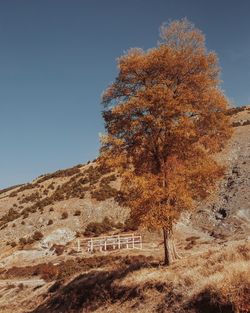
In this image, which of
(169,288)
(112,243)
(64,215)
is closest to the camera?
(169,288)

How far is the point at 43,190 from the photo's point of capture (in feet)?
229

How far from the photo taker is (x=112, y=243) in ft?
144

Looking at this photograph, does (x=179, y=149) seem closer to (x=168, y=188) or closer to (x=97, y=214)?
(x=168, y=188)

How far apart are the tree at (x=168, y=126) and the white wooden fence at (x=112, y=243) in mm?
21188

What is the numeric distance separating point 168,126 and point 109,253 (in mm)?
23681

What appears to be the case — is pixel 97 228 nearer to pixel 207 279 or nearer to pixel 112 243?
pixel 112 243

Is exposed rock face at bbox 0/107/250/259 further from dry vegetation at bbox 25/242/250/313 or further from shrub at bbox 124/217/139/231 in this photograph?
dry vegetation at bbox 25/242/250/313

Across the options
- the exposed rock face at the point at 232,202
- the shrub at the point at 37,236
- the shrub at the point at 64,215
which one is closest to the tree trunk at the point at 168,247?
the exposed rock face at the point at 232,202

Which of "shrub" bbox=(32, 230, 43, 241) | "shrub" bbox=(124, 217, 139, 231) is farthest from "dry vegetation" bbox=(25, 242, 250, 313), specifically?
"shrub" bbox=(32, 230, 43, 241)

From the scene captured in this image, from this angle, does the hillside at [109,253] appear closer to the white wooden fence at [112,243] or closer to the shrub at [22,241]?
the shrub at [22,241]

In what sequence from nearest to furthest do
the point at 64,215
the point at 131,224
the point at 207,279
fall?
1. the point at 207,279
2. the point at 131,224
3. the point at 64,215

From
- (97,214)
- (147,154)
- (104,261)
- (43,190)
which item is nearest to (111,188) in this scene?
(97,214)

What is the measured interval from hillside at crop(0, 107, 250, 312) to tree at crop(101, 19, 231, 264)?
1.60 meters

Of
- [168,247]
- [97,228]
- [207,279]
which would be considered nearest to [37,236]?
[97,228]
